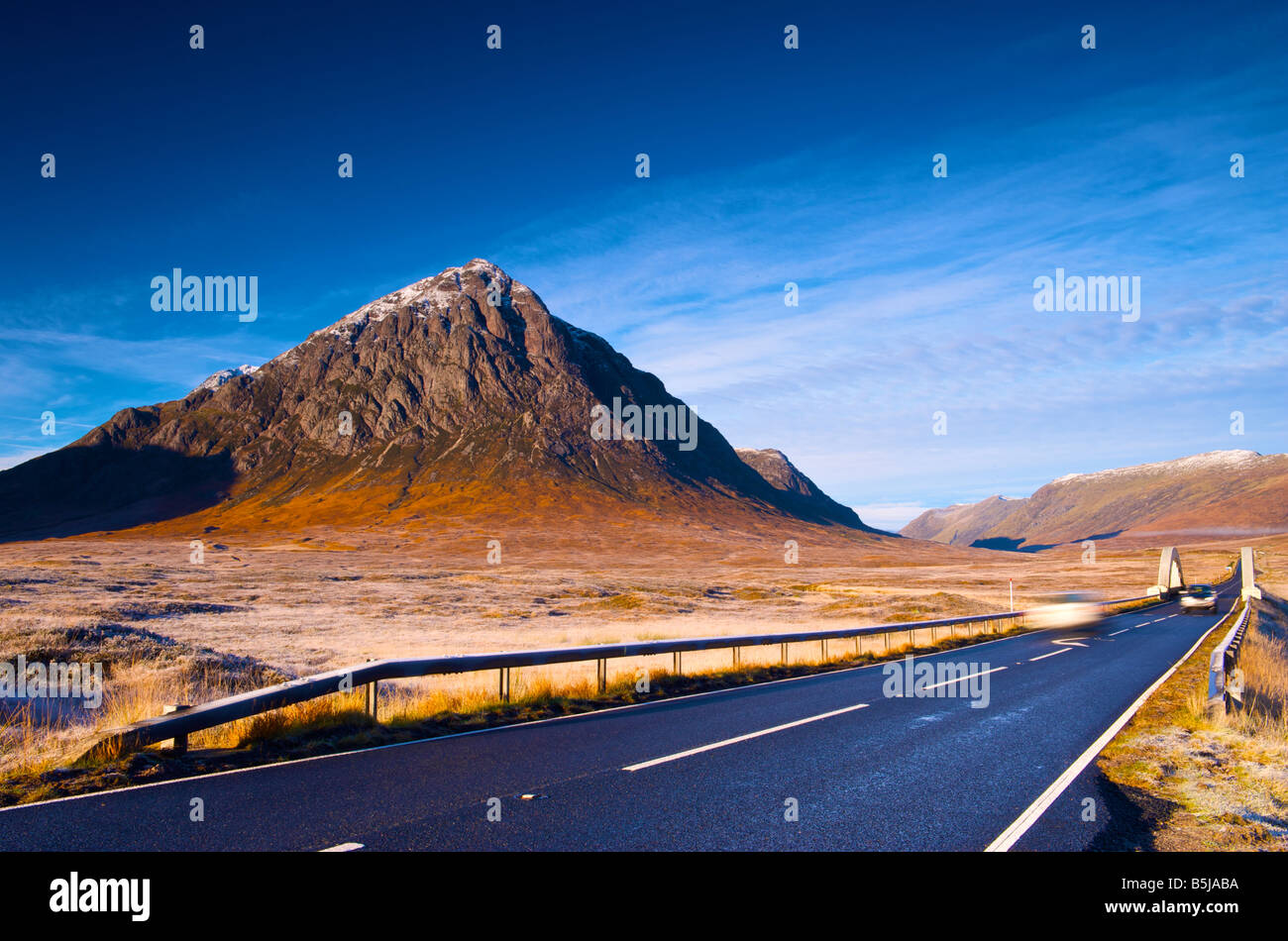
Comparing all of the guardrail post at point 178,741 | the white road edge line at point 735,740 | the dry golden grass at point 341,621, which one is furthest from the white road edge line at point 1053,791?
the guardrail post at point 178,741

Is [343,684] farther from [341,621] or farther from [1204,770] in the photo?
[341,621]

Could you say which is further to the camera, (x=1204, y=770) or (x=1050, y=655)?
(x=1050, y=655)

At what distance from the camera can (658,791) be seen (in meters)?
6.57

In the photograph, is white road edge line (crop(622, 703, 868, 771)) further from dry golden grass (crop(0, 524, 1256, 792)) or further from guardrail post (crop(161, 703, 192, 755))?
guardrail post (crop(161, 703, 192, 755))

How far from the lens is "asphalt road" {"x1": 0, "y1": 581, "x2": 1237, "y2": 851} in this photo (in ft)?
17.6

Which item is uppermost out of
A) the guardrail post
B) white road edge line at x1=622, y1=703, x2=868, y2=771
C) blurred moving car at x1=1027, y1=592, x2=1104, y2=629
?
the guardrail post

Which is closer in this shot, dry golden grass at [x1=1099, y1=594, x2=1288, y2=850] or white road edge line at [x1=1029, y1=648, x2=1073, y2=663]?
dry golden grass at [x1=1099, y1=594, x2=1288, y2=850]

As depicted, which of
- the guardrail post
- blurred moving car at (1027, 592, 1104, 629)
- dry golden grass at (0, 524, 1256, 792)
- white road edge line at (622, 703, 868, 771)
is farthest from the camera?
blurred moving car at (1027, 592, 1104, 629)

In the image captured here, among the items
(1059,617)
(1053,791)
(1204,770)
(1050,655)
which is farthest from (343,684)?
(1059,617)

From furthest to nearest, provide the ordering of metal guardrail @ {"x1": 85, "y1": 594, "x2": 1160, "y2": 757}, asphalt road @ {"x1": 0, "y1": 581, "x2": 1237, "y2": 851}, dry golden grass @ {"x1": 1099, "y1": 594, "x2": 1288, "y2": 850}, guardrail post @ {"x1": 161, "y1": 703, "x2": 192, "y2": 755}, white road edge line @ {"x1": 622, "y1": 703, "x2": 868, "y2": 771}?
guardrail post @ {"x1": 161, "y1": 703, "x2": 192, "y2": 755}, white road edge line @ {"x1": 622, "y1": 703, "x2": 868, "y2": 771}, metal guardrail @ {"x1": 85, "y1": 594, "x2": 1160, "y2": 757}, dry golden grass @ {"x1": 1099, "y1": 594, "x2": 1288, "y2": 850}, asphalt road @ {"x1": 0, "y1": 581, "x2": 1237, "y2": 851}

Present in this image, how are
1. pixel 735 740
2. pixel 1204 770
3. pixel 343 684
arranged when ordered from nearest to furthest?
pixel 1204 770, pixel 735 740, pixel 343 684

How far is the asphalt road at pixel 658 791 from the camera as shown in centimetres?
537

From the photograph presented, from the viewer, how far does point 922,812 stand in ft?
19.9

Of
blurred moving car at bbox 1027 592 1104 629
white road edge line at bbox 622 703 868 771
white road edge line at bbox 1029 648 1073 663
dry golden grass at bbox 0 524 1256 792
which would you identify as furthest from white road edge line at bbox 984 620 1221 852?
blurred moving car at bbox 1027 592 1104 629
